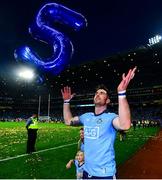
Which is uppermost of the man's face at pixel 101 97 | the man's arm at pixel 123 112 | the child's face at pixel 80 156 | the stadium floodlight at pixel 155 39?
the stadium floodlight at pixel 155 39

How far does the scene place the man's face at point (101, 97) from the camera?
5098mm

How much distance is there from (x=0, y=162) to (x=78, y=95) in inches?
4253

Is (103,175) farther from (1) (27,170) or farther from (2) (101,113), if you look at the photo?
(1) (27,170)

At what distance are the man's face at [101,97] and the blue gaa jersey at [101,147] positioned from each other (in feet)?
0.59

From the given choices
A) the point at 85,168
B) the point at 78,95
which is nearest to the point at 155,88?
the point at 78,95

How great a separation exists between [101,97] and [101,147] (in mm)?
747

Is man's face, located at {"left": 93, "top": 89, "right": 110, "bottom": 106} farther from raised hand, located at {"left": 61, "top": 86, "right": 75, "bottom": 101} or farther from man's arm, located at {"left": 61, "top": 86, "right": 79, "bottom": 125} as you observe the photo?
raised hand, located at {"left": 61, "top": 86, "right": 75, "bottom": 101}

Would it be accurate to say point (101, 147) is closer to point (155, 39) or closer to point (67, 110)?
point (67, 110)

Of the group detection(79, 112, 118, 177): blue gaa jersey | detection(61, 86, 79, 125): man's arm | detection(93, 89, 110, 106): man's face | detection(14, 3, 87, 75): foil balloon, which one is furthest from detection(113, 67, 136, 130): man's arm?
detection(14, 3, 87, 75): foil balloon

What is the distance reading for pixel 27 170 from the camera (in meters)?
12.3

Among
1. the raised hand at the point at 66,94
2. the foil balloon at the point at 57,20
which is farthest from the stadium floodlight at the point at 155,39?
the raised hand at the point at 66,94

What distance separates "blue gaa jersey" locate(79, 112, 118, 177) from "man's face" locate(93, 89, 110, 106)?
18cm

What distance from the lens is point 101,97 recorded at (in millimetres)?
5125

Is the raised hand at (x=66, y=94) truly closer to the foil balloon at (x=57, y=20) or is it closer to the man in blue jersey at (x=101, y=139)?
the man in blue jersey at (x=101, y=139)
